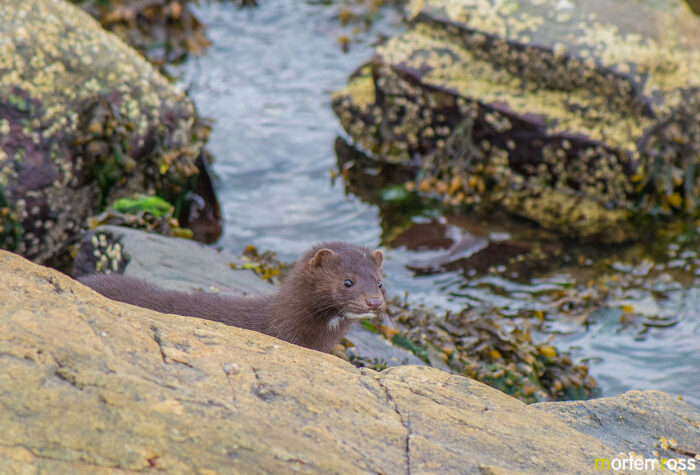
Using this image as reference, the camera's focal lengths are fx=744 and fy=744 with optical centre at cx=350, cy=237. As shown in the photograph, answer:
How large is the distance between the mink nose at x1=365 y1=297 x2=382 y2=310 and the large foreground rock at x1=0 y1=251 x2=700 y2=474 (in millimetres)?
819

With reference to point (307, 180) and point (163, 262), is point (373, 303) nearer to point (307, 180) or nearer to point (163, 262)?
point (163, 262)

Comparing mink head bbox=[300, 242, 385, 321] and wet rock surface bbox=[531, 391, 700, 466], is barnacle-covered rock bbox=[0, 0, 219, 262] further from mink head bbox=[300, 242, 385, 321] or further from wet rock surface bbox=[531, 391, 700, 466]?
wet rock surface bbox=[531, 391, 700, 466]

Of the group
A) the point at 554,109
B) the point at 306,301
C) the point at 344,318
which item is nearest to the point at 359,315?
the point at 344,318

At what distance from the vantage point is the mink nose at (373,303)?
4902 millimetres

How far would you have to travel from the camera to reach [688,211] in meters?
9.46

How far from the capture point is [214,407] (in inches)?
120

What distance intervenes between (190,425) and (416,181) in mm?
7633

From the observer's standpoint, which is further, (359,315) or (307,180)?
(307,180)

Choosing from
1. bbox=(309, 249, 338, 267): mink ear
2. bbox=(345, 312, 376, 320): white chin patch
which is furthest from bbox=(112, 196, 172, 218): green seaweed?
bbox=(345, 312, 376, 320): white chin patch

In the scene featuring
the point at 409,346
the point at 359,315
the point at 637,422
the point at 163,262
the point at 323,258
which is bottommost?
the point at 409,346

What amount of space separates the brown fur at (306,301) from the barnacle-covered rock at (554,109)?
192 inches

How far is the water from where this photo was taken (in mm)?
7371

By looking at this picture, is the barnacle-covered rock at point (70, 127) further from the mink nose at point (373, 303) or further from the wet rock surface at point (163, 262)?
the mink nose at point (373, 303)

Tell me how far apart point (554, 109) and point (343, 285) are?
583 cm
